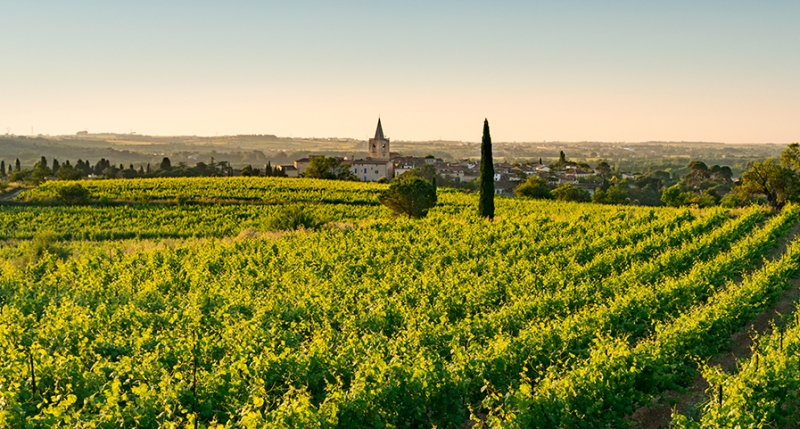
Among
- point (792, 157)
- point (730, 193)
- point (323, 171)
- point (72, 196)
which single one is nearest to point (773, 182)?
point (792, 157)

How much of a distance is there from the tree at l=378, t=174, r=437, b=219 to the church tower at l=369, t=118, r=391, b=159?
3110 inches

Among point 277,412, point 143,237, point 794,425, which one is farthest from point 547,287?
point 143,237

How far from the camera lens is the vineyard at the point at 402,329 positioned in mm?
6594

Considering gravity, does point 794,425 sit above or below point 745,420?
below

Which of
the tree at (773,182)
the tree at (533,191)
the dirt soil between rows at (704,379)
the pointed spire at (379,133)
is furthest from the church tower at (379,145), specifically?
the dirt soil between rows at (704,379)

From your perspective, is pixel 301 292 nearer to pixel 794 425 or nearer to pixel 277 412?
pixel 277 412

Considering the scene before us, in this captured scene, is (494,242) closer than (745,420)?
No

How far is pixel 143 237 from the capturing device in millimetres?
30094

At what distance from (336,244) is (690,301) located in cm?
1225

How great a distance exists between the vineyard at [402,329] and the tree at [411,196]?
684 cm

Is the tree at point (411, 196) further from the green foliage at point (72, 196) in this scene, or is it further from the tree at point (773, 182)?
the tree at point (773, 182)

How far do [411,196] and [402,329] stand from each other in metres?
23.2

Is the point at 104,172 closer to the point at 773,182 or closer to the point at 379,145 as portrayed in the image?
the point at 379,145

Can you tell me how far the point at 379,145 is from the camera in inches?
4451
